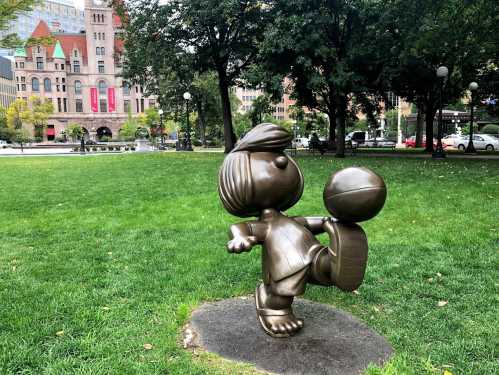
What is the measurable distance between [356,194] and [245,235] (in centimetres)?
81

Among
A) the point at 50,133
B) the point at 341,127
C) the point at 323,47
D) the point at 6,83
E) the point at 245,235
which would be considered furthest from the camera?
the point at 6,83

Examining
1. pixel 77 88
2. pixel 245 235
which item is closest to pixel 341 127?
pixel 245 235

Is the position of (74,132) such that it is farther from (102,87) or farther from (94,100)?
(102,87)

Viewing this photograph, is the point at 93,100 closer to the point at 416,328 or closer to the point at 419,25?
the point at 419,25

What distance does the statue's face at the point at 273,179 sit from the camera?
310 centimetres

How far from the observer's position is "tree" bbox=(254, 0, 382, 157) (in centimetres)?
1725

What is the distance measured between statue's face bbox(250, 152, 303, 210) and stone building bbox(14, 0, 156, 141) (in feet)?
273

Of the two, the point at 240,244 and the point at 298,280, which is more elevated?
the point at 240,244

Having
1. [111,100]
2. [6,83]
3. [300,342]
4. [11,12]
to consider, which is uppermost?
[6,83]

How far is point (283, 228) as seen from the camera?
10.2 feet

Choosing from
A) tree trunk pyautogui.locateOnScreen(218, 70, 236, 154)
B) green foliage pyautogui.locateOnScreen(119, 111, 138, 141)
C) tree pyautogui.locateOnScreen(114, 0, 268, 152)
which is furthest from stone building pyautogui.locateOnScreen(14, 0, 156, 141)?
tree pyautogui.locateOnScreen(114, 0, 268, 152)

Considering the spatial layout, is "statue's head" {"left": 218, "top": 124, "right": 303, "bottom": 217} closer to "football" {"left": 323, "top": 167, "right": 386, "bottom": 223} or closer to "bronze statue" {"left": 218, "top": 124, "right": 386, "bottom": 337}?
"bronze statue" {"left": 218, "top": 124, "right": 386, "bottom": 337}

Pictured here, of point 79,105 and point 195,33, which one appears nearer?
point 195,33

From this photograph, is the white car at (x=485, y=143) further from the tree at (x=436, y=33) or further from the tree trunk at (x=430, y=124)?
the tree at (x=436, y=33)
